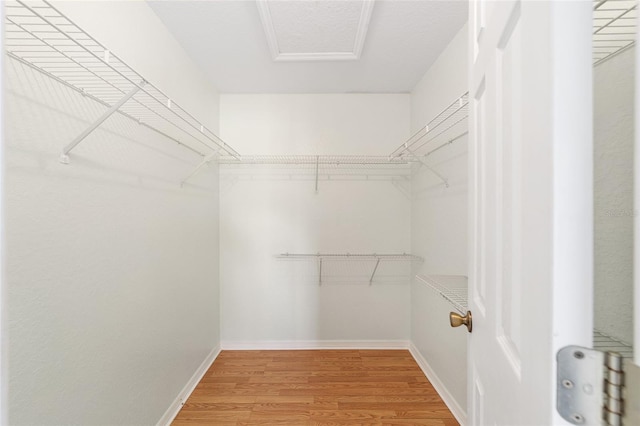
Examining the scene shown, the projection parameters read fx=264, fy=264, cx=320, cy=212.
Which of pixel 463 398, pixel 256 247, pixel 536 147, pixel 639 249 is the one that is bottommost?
pixel 463 398

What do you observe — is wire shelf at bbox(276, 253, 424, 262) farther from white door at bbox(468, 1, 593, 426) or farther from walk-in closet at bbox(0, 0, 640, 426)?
white door at bbox(468, 1, 593, 426)

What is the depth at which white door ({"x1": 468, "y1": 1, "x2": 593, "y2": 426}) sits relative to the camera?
32cm

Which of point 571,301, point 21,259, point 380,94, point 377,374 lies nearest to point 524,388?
point 571,301

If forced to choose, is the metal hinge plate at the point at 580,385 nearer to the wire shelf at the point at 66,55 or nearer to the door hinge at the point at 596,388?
the door hinge at the point at 596,388

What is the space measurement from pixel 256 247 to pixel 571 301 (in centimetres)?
235

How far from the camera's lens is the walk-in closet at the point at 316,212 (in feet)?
1.23

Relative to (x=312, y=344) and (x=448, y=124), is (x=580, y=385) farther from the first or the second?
(x=312, y=344)

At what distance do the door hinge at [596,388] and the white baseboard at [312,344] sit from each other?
2350mm

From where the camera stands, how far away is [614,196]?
0.41 meters

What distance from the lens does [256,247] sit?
248cm

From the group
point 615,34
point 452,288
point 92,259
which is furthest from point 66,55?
point 452,288

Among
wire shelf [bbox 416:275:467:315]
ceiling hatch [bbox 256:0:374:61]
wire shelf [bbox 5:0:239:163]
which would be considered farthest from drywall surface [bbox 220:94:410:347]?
wire shelf [bbox 5:0:239:163]

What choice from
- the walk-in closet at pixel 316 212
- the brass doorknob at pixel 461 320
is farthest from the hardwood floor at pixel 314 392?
the brass doorknob at pixel 461 320

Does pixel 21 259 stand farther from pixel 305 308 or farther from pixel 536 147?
pixel 305 308
